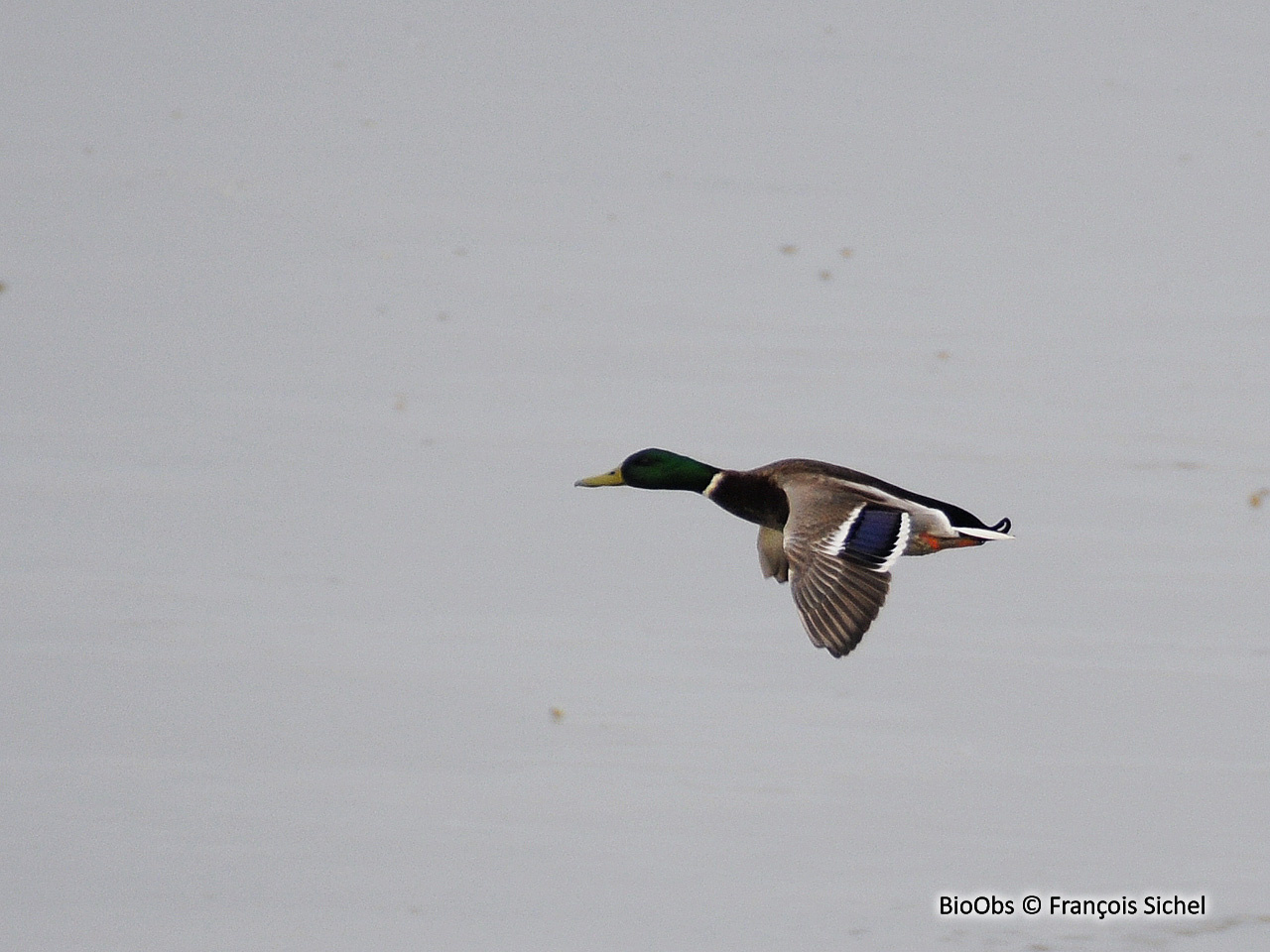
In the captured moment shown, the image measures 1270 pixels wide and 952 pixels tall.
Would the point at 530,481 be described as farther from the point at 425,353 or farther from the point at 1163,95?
the point at 1163,95

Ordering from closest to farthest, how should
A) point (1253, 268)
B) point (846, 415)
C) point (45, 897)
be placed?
point (45, 897), point (846, 415), point (1253, 268)

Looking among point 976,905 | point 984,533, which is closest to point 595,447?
point 984,533

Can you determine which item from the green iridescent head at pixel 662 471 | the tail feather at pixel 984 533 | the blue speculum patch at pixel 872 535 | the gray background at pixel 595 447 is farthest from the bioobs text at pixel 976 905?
the green iridescent head at pixel 662 471

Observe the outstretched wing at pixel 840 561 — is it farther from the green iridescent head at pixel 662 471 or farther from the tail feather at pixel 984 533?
the green iridescent head at pixel 662 471

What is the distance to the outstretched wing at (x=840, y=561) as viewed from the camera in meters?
5.09

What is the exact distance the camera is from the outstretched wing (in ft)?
16.7

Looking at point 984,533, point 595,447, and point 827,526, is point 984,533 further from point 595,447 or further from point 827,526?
point 595,447

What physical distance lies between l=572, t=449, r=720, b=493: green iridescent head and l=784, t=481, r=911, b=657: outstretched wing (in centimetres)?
67

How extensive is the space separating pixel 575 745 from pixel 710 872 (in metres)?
0.61

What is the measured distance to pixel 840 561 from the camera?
522 cm

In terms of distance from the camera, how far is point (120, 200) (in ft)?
30.4

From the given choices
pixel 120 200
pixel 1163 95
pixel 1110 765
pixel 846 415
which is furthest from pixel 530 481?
pixel 1163 95

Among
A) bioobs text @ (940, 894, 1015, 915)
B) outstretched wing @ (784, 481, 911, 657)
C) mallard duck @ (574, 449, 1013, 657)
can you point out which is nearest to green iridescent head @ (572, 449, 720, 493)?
mallard duck @ (574, 449, 1013, 657)

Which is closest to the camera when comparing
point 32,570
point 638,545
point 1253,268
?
point 32,570
